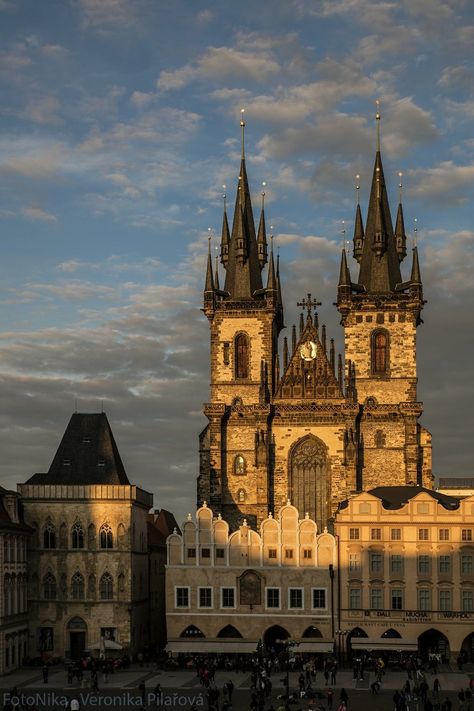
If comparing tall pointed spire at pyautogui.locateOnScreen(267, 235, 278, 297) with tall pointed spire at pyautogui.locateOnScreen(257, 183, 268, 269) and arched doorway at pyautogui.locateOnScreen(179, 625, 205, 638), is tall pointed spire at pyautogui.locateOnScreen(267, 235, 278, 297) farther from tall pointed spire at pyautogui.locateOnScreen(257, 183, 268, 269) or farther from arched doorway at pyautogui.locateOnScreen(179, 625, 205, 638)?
arched doorway at pyautogui.locateOnScreen(179, 625, 205, 638)

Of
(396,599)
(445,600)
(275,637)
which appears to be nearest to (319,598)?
(275,637)

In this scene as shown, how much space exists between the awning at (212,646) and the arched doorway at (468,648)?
47.2ft

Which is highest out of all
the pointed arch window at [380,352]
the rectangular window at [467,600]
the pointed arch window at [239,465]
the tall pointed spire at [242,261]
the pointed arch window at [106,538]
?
the tall pointed spire at [242,261]

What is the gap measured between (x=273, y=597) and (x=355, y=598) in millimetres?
5819

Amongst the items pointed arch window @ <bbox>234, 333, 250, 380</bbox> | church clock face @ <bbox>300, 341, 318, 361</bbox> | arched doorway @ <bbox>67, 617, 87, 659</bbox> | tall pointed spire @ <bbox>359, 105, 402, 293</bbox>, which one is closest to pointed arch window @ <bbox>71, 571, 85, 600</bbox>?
arched doorway @ <bbox>67, 617, 87, 659</bbox>

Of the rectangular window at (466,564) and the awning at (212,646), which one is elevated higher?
the rectangular window at (466,564)

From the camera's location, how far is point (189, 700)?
216ft

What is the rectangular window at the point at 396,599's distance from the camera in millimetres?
86188

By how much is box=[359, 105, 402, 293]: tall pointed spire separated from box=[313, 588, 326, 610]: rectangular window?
30151 millimetres

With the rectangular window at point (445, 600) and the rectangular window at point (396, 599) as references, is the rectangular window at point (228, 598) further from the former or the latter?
the rectangular window at point (445, 600)

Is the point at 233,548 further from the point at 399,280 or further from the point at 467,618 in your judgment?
the point at 399,280

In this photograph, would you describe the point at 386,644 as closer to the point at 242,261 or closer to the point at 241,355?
the point at 241,355

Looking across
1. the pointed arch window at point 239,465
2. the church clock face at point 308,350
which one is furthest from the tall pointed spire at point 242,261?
the pointed arch window at point 239,465

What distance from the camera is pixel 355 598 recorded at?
3423 inches
